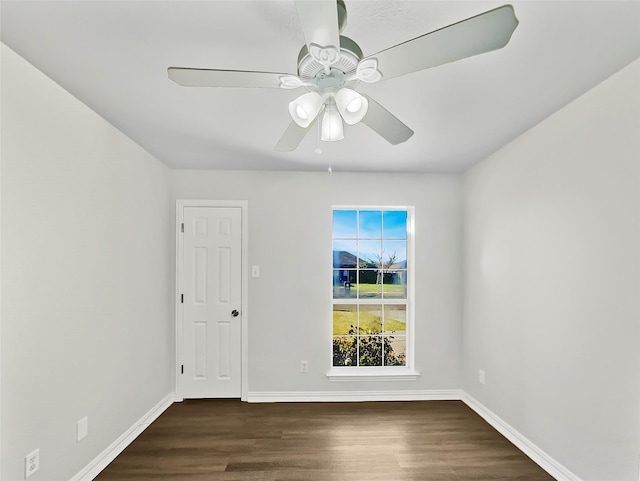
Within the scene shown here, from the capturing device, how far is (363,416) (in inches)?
136

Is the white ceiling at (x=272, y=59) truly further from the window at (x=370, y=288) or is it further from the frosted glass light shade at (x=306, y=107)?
the window at (x=370, y=288)

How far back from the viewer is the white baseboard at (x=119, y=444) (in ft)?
7.85

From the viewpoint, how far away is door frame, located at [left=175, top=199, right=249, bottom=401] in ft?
12.6

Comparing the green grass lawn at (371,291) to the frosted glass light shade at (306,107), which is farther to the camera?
the green grass lawn at (371,291)

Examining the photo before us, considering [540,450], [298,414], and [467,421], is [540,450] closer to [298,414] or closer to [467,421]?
[467,421]

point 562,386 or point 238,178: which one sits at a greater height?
point 238,178

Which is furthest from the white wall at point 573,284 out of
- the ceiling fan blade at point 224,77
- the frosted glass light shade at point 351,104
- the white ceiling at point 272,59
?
the ceiling fan blade at point 224,77

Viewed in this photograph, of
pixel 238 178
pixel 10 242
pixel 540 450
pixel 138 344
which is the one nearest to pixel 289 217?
pixel 238 178

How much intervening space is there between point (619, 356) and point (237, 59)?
2404 mm

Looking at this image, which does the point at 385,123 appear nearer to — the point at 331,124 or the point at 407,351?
the point at 331,124

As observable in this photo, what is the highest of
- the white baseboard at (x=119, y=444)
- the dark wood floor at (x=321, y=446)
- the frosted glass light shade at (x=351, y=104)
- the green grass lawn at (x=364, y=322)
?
the frosted glass light shade at (x=351, y=104)

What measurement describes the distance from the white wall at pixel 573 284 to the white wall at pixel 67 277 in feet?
9.73

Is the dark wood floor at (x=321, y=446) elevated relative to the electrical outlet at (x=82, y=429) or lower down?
lower down

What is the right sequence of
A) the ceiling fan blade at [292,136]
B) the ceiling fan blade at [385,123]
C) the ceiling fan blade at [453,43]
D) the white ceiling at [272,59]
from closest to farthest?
the ceiling fan blade at [453,43], the white ceiling at [272,59], the ceiling fan blade at [385,123], the ceiling fan blade at [292,136]
